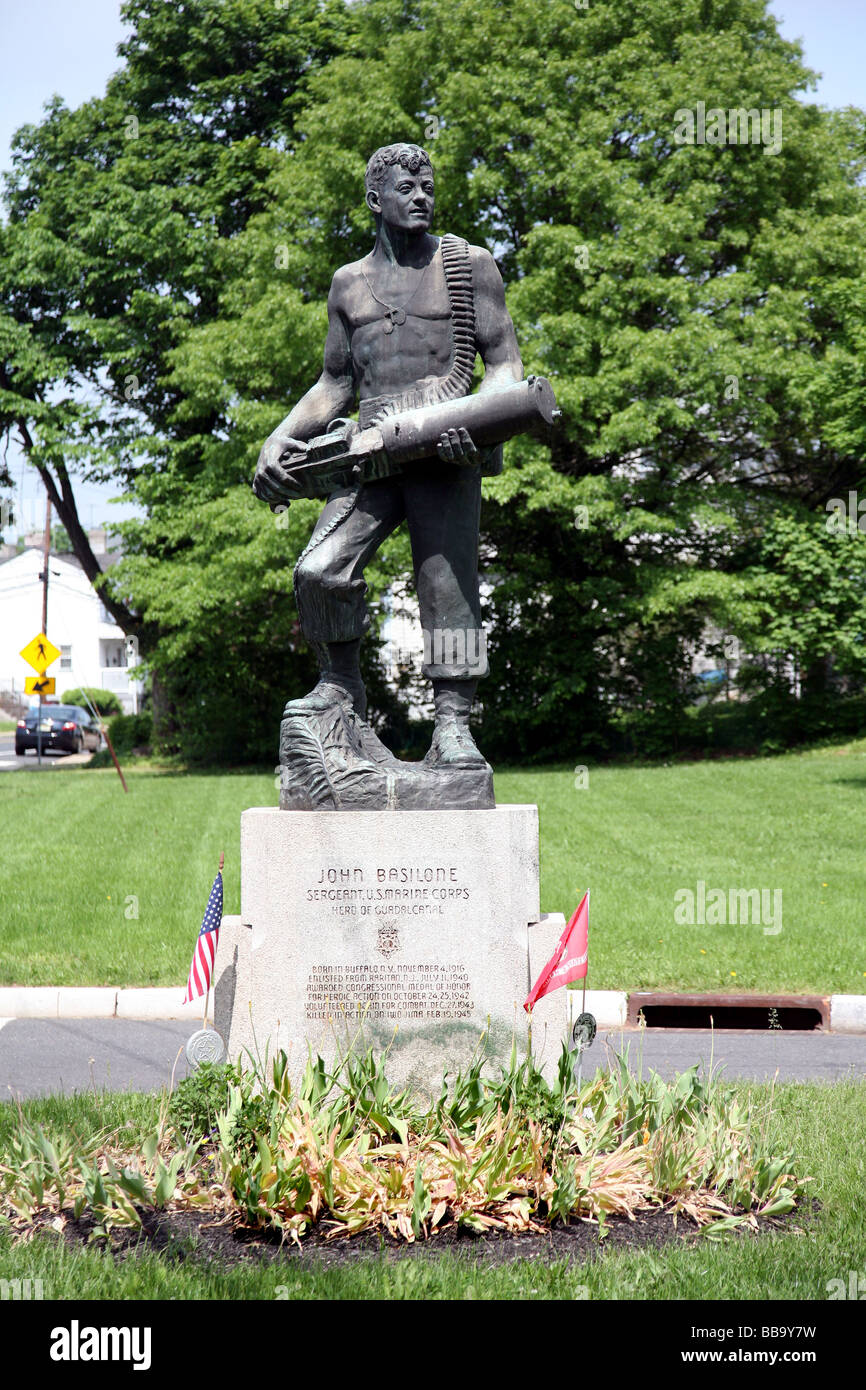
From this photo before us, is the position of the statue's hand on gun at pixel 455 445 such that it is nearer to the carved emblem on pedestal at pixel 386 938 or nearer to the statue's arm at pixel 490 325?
the statue's arm at pixel 490 325

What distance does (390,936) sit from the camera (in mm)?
5176

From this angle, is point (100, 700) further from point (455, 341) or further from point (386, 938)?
point (386, 938)

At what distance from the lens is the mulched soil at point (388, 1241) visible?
4.22 metres

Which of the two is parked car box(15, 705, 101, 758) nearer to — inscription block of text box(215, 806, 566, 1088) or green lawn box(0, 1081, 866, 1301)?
inscription block of text box(215, 806, 566, 1088)

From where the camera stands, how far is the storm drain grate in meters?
7.50

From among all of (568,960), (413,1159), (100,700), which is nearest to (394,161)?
(568,960)

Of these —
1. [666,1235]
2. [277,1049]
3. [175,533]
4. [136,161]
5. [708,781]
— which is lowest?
[666,1235]

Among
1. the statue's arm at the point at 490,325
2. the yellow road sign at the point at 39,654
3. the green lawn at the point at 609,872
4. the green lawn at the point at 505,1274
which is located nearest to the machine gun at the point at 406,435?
the statue's arm at the point at 490,325

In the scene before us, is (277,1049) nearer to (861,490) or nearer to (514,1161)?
(514,1161)

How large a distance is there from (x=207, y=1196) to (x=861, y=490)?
2197 centimetres

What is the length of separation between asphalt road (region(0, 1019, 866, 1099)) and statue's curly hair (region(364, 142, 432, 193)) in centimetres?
393

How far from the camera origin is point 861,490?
24062 millimetres

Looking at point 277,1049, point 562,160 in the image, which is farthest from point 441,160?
point 277,1049

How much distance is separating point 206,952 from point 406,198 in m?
3.23
